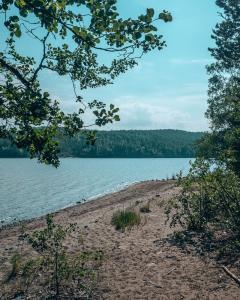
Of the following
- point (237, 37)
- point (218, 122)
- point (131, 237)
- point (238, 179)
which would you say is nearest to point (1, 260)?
point (131, 237)

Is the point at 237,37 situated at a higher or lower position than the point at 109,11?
higher

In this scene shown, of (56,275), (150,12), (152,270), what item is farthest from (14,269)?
(150,12)

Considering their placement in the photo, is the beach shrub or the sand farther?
the beach shrub

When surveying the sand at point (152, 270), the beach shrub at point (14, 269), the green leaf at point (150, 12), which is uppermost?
the green leaf at point (150, 12)

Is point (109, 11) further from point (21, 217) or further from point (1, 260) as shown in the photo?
point (21, 217)

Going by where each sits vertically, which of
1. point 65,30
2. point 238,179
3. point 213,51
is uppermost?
point 213,51

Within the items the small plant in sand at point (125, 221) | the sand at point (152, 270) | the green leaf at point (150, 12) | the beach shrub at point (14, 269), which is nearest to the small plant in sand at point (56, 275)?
the beach shrub at point (14, 269)

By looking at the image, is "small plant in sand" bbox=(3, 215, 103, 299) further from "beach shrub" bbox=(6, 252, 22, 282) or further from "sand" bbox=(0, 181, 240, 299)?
"sand" bbox=(0, 181, 240, 299)

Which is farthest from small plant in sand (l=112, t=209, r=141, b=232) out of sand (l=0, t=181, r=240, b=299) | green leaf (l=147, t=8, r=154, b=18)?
green leaf (l=147, t=8, r=154, b=18)

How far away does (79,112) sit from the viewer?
4.99 meters

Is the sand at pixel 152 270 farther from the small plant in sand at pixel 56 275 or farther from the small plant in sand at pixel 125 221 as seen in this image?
the small plant in sand at pixel 125 221

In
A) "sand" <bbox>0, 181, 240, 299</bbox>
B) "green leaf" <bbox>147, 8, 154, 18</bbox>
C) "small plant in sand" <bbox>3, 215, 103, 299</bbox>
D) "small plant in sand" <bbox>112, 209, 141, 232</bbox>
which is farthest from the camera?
"small plant in sand" <bbox>112, 209, 141, 232</bbox>

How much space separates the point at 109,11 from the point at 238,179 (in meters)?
7.83

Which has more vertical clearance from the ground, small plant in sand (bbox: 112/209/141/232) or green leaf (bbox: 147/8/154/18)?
green leaf (bbox: 147/8/154/18)
